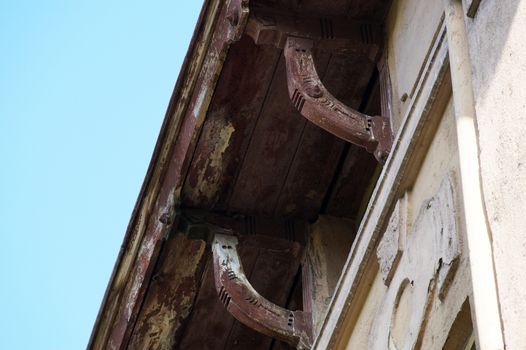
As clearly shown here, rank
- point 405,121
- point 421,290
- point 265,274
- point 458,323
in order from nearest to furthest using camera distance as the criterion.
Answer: point 458,323
point 421,290
point 405,121
point 265,274

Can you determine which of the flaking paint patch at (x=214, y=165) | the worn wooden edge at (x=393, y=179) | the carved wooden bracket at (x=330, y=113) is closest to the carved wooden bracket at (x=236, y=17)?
the carved wooden bracket at (x=330, y=113)

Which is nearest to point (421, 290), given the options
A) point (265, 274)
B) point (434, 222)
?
point (434, 222)

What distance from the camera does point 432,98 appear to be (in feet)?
17.6

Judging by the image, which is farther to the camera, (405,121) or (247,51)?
(247,51)

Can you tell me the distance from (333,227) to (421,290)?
2.56 meters

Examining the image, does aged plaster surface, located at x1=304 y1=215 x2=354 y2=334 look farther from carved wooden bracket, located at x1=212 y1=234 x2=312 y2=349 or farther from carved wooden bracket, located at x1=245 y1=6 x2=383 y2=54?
carved wooden bracket, located at x1=245 y1=6 x2=383 y2=54

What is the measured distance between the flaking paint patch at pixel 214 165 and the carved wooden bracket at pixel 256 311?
15.7 inches

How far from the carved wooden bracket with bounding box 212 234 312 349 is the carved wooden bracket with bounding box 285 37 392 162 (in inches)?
37.5

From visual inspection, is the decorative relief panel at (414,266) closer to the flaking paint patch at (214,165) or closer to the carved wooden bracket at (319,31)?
the carved wooden bracket at (319,31)

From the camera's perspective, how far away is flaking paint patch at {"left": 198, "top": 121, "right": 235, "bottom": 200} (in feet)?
24.0

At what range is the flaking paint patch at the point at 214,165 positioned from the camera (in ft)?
24.0

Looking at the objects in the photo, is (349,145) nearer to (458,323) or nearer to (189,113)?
(189,113)

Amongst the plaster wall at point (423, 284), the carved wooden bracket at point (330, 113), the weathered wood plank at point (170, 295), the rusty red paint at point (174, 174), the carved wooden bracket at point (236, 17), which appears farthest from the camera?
the weathered wood plank at point (170, 295)

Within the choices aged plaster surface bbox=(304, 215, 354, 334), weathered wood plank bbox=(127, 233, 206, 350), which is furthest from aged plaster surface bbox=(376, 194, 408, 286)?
weathered wood plank bbox=(127, 233, 206, 350)
